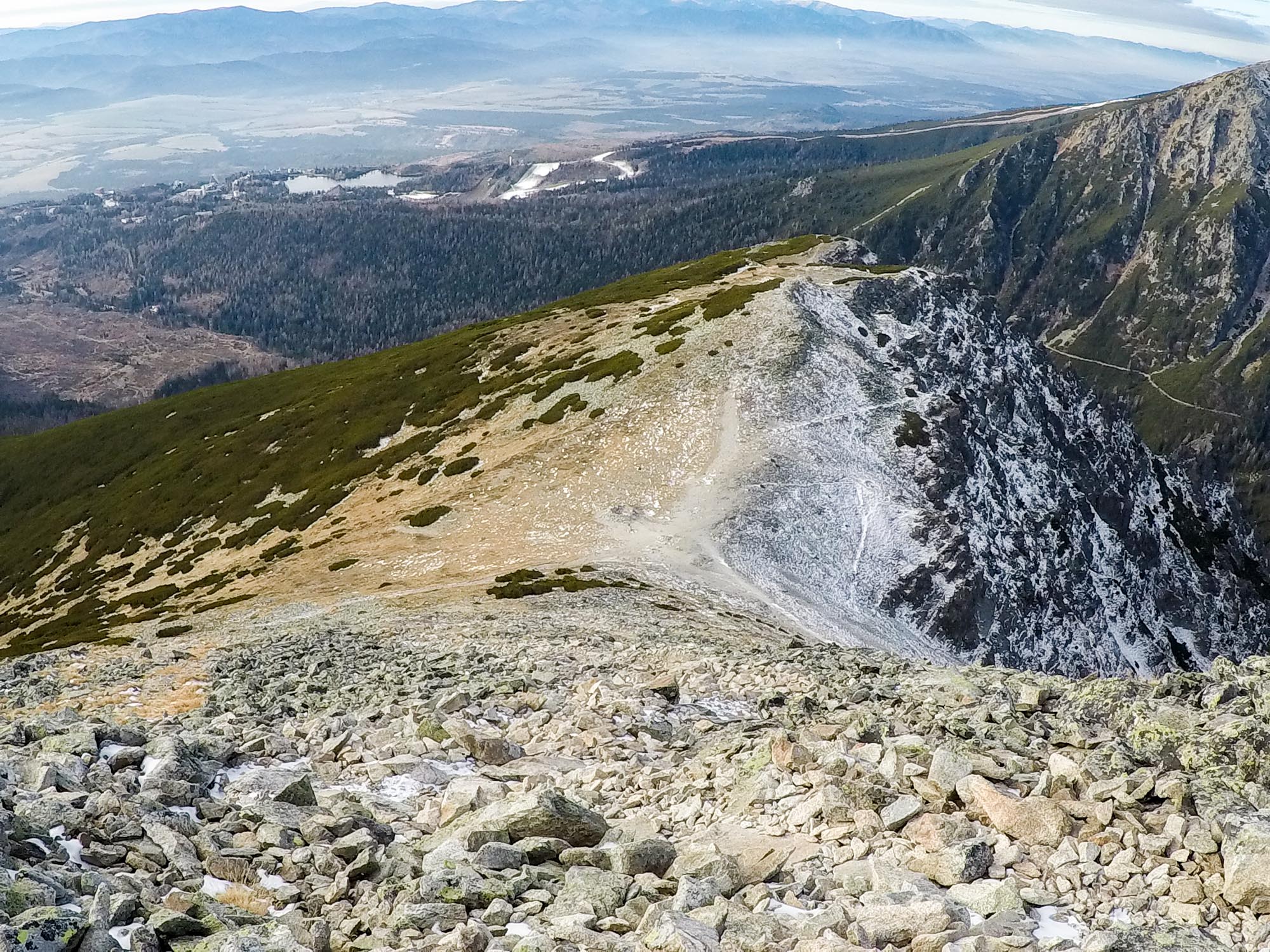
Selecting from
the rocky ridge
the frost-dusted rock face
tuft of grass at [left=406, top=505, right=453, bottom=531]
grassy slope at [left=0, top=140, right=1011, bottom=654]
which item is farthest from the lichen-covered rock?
tuft of grass at [left=406, top=505, right=453, bottom=531]

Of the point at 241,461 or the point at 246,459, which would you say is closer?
the point at 241,461

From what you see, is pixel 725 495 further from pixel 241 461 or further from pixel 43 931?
pixel 241 461

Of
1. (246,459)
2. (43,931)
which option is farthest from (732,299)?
(43,931)

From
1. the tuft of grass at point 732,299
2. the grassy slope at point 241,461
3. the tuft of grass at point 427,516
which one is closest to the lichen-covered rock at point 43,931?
the grassy slope at point 241,461

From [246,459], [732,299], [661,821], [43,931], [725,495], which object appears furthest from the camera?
[246,459]

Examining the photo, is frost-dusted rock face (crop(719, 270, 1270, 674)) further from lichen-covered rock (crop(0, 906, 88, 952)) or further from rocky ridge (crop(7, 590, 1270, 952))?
lichen-covered rock (crop(0, 906, 88, 952))

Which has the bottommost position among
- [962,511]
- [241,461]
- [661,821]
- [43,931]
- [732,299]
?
[241,461]

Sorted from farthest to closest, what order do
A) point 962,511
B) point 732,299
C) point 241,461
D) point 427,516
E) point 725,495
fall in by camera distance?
point 241,461 → point 732,299 → point 962,511 → point 725,495 → point 427,516

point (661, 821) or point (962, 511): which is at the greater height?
point (661, 821)

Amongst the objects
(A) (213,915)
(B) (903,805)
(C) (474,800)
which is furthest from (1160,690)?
(A) (213,915)
